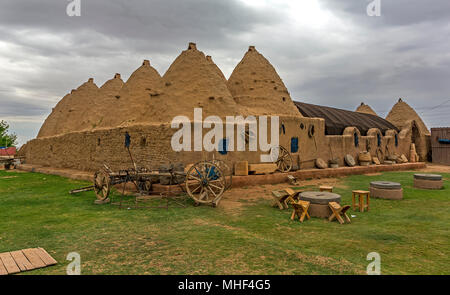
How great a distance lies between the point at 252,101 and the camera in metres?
16.7

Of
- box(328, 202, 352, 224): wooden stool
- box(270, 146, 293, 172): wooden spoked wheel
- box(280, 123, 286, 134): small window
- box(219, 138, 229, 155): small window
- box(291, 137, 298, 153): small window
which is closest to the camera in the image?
box(328, 202, 352, 224): wooden stool

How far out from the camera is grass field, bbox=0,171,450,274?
3.97m

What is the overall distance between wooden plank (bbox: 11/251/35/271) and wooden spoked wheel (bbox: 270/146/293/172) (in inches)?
433

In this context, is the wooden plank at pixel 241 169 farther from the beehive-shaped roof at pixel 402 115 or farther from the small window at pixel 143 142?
the beehive-shaped roof at pixel 402 115

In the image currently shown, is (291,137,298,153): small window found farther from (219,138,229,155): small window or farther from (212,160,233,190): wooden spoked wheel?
(212,160,233,190): wooden spoked wheel

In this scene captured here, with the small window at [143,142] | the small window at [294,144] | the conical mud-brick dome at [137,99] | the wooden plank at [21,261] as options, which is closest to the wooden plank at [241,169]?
the small window at [294,144]

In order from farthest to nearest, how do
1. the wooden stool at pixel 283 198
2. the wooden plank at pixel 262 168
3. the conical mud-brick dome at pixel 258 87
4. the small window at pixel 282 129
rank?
the conical mud-brick dome at pixel 258 87 → the small window at pixel 282 129 → the wooden plank at pixel 262 168 → the wooden stool at pixel 283 198

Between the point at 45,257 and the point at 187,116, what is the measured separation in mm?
9217

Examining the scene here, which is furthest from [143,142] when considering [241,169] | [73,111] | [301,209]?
[73,111]

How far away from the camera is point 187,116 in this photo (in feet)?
41.9

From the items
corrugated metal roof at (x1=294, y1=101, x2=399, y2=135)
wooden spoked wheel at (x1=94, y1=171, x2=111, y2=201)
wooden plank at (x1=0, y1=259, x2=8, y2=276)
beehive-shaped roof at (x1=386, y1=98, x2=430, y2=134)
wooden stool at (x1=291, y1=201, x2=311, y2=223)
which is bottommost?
wooden plank at (x1=0, y1=259, x2=8, y2=276)

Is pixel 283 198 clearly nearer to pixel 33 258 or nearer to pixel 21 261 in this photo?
pixel 33 258

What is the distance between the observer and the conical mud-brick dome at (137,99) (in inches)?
563

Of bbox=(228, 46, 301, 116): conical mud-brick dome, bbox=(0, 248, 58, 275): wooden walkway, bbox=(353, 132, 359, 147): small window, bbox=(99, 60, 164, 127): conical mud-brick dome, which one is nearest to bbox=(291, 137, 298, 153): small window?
bbox=(228, 46, 301, 116): conical mud-brick dome
